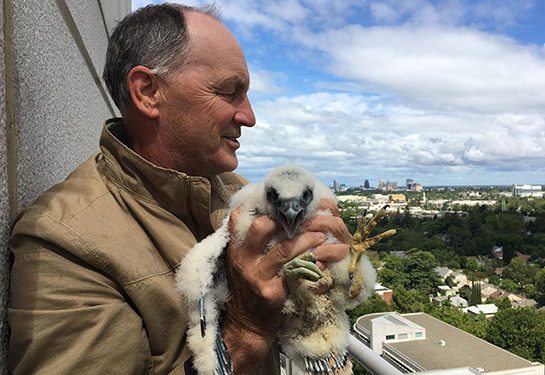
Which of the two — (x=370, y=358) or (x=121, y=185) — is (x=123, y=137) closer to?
(x=121, y=185)

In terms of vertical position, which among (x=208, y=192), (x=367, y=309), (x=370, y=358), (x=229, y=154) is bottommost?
(x=367, y=309)

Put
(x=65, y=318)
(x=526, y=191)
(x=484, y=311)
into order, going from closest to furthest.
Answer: (x=65, y=318), (x=484, y=311), (x=526, y=191)

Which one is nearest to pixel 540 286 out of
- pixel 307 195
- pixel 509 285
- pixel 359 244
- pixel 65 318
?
pixel 509 285

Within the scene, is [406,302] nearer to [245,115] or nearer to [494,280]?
[494,280]

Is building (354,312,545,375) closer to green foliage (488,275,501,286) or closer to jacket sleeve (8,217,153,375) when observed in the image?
jacket sleeve (8,217,153,375)

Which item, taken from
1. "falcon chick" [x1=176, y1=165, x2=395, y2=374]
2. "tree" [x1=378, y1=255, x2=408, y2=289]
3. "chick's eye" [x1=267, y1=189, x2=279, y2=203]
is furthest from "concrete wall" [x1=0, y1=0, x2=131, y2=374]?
"tree" [x1=378, y1=255, x2=408, y2=289]

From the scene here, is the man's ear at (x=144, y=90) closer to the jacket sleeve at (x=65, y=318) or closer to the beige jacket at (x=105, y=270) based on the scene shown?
the beige jacket at (x=105, y=270)

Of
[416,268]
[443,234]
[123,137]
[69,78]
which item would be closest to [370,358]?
[123,137]
